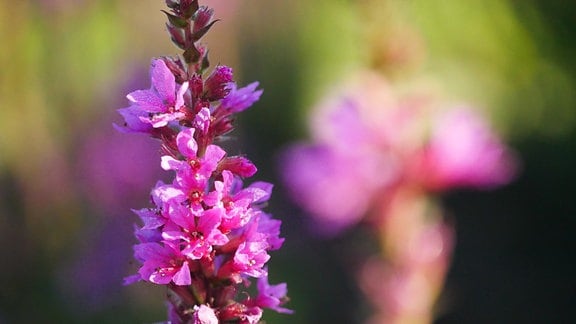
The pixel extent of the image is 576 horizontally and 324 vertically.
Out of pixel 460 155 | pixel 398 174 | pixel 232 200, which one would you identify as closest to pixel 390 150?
pixel 398 174

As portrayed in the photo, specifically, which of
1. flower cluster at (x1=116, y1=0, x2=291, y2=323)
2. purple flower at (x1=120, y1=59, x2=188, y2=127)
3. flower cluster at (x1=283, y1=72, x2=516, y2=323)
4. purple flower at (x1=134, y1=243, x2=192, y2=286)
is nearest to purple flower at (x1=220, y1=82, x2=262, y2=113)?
flower cluster at (x1=116, y1=0, x2=291, y2=323)

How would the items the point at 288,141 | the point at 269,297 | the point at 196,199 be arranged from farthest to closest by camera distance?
the point at 288,141, the point at 269,297, the point at 196,199

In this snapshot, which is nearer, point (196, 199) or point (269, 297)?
point (196, 199)

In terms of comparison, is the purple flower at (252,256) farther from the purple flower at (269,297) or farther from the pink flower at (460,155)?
the pink flower at (460,155)

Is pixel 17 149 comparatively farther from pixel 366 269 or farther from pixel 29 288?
pixel 366 269

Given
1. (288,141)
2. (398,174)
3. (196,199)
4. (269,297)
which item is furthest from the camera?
(288,141)

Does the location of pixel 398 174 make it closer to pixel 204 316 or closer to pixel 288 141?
pixel 204 316
